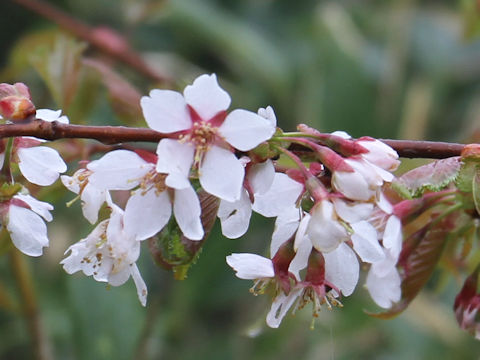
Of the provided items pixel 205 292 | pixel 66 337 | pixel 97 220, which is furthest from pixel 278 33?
pixel 97 220

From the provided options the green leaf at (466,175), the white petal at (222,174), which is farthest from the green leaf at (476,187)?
the white petal at (222,174)

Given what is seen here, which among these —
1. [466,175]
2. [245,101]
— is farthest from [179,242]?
[245,101]

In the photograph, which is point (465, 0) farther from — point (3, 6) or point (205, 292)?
point (3, 6)

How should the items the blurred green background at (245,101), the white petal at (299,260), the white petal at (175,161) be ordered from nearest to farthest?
1. the white petal at (175,161)
2. the white petal at (299,260)
3. the blurred green background at (245,101)

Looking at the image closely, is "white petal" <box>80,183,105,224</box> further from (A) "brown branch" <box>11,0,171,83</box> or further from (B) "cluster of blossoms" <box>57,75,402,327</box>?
(A) "brown branch" <box>11,0,171,83</box>

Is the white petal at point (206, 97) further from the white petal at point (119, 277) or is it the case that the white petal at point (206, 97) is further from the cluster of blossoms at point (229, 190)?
the white petal at point (119, 277)

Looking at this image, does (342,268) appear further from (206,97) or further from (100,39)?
(100,39)
